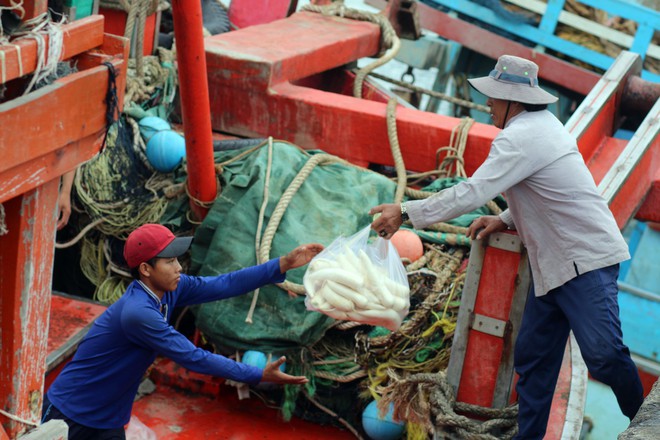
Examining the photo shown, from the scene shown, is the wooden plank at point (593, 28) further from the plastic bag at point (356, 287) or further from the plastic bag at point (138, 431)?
the plastic bag at point (138, 431)

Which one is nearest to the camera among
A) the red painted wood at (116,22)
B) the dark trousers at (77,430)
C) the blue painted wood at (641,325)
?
the dark trousers at (77,430)

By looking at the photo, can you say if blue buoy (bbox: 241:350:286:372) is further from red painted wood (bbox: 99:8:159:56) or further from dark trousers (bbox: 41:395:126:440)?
red painted wood (bbox: 99:8:159:56)

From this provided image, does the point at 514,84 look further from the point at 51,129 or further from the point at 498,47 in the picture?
the point at 498,47

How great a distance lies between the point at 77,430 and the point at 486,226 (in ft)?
6.23

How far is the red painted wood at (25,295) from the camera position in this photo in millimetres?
2582

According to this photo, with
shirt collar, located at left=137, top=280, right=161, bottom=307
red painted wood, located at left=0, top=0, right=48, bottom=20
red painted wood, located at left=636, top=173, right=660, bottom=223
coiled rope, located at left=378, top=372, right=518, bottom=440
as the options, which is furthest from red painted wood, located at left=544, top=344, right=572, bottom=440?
red painted wood, located at left=0, top=0, right=48, bottom=20

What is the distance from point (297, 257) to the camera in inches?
154

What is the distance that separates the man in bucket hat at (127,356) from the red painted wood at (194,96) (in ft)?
4.86

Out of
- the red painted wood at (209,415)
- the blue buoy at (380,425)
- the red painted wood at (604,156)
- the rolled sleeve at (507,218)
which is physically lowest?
the red painted wood at (209,415)

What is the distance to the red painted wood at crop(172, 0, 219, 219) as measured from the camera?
4805 millimetres

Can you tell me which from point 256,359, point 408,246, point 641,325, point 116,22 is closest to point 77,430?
point 256,359

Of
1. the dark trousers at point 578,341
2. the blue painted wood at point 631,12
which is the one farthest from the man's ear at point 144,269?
the blue painted wood at point 631,12

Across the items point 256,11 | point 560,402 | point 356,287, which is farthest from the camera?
point 256,11

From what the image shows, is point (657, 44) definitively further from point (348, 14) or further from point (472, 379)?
point (472, 379)
